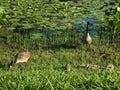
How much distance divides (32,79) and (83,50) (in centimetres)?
307

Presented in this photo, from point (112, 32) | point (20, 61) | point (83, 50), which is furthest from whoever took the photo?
point (112, 32)

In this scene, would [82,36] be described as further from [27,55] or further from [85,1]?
[85,1]

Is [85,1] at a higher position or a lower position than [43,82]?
lower

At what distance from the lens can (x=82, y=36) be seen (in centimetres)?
819

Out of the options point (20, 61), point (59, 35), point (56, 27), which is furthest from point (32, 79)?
point (56, 27)

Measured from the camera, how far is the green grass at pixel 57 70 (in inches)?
158

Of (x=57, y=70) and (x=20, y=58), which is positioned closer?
(x=57, y=70)

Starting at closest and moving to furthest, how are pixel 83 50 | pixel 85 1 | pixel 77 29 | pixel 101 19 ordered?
pixel 83 50 < pixel 77 29 < pixel 101 19 < pixel 85 1

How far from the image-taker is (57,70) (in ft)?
19.8

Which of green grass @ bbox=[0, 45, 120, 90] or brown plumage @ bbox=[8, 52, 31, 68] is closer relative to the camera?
green grass @ bbox=[0, 45, 120, 90]

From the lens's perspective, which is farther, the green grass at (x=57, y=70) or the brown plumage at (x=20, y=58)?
the brown plumage at (x=20, y=58)

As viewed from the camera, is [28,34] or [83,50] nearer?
[83,50]

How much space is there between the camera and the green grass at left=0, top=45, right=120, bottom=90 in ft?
13.1

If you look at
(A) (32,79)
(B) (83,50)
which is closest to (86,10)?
(B) (83,50)
